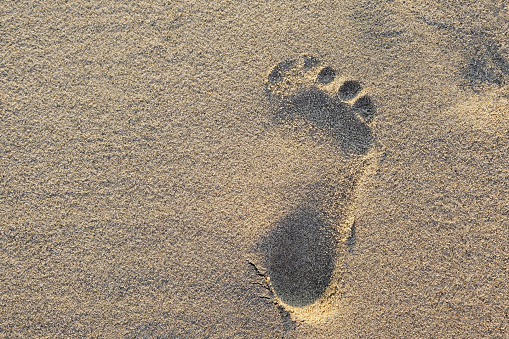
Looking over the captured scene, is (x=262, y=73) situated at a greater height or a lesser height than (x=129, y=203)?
greater

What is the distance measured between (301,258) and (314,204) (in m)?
0.30

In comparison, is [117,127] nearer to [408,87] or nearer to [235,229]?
[235,229]

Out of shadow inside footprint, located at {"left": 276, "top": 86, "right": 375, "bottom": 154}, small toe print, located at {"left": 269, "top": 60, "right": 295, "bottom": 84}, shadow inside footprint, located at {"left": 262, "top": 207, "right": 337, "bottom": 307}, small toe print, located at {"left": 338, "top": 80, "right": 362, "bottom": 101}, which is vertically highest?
small toe print, located at {"left": 269, "top": 60, "right": 295, "bottom": 84}

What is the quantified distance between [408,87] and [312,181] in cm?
74

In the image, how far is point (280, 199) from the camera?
188cm

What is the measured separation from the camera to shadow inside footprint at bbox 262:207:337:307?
1.84 metres

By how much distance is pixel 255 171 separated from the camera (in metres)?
1.89

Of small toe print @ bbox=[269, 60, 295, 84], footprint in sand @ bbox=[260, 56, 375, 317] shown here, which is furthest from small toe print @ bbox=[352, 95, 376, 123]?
small toe print @ bbox=[269, 60, 295, 84]

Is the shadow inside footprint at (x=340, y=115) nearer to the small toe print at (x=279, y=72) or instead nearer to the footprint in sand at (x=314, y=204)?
the footprint in sand at (x=314, y=204)

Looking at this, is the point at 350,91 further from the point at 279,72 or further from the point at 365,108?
the point at 279,72

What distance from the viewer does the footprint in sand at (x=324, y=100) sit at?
1872 mm

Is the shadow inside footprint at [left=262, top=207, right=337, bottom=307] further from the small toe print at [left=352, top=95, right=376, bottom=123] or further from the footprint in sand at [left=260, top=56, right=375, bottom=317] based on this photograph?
the small toe print at [left=352, top=95, right=376, bottom=123]

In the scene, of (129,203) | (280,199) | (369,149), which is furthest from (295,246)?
(129,203)

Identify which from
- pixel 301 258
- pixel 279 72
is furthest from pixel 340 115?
pixel 301 258
